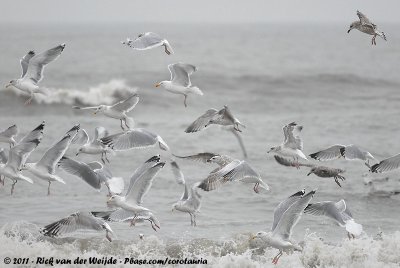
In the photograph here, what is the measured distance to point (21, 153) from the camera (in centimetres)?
916

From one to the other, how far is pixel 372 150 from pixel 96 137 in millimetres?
7903

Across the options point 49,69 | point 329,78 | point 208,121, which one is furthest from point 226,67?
point 208,121

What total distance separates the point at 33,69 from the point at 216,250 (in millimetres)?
3530

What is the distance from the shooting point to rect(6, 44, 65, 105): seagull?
10.1 m

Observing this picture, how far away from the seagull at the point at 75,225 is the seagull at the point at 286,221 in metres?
1.83

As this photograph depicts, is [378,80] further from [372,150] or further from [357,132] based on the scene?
[372,150]

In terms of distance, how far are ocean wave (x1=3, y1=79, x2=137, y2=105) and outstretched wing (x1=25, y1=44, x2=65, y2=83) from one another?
505 inches

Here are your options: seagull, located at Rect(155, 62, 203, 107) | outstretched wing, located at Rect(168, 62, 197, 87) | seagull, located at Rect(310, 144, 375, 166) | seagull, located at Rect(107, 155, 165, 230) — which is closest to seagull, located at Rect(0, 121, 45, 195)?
seagull, located at Rect(107, 155, 165, 230)

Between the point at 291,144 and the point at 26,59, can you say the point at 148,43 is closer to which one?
the point at 26,59

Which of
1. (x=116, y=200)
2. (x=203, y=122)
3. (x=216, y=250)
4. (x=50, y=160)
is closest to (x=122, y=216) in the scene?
(x=116, y=200)

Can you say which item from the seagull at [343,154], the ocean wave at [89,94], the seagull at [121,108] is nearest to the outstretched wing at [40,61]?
the seagull at [121,108]

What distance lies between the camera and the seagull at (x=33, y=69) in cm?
1015

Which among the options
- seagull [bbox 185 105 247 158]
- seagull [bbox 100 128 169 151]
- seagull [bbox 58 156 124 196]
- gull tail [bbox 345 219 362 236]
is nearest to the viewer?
gull tail [bbox 345 219 362 236]

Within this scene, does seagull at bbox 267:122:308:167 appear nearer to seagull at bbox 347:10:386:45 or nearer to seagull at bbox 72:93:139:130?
seagull at bbox 347:10:386:45
